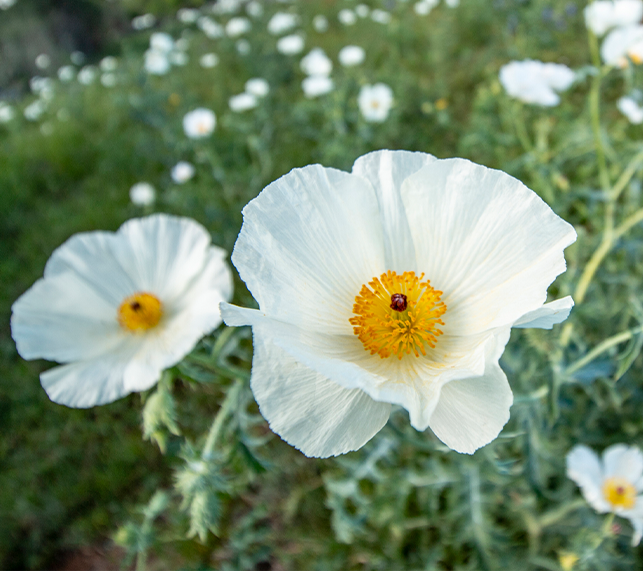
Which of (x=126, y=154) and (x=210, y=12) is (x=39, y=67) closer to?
(x=210, y=12)

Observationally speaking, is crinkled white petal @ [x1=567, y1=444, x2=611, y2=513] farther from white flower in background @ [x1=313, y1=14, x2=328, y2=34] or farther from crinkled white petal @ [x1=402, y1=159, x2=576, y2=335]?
white flower in background @ [x1=313, y1=14, x2=328, y2=34]

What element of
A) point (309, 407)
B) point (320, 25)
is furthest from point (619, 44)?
point (320, 25)

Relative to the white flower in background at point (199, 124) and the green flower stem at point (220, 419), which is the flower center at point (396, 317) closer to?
the green flower stem at point (220, 419)

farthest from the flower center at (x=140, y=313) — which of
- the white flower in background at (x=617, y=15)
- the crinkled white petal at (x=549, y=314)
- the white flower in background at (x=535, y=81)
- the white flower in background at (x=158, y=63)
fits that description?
the white flower in background at (x=158, y=63)

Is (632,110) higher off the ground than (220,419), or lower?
lower

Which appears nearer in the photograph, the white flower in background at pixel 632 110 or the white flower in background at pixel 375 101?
the white flower in background at pixel 632 110

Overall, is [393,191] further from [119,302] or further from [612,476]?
[612,476]

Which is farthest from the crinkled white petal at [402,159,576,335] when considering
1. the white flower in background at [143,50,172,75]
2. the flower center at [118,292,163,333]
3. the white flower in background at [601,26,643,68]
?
the white flower in background at [143,50,172,75]

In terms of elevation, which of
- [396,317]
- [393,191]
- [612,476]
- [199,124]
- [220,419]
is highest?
[393,191]
